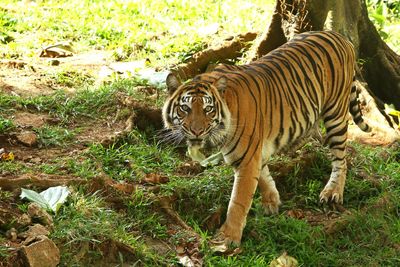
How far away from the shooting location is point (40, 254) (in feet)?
14.9

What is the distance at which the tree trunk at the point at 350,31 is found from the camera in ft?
26.7

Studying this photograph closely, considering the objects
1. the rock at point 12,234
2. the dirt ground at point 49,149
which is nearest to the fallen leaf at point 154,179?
the dirt ground at point 49,149

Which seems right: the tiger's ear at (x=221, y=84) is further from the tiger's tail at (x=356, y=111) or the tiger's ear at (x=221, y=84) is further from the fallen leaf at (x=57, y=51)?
the fallen leaf at (x=57, y=51)

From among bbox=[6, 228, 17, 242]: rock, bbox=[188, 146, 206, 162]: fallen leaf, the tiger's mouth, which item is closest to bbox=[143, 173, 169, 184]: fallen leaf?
bbox=[188, 146, 206, 162]: fallen leaf

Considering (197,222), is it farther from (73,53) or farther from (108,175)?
(73,53)

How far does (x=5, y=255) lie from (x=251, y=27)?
19.3 feet

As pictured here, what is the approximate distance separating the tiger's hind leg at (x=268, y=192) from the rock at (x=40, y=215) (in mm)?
2010

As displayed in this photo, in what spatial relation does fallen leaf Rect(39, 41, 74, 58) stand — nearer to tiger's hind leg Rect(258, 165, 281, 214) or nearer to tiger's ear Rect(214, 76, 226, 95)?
tiger's hind leg Rect(258, 165, 281, 214)

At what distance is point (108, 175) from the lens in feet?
19.8

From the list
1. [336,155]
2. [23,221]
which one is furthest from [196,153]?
[23,221]

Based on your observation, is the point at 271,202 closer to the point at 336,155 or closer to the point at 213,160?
the point at 213,160

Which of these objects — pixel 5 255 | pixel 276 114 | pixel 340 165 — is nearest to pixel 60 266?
pixel 5 255

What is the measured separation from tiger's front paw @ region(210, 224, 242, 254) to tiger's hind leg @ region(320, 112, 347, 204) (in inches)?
47.3

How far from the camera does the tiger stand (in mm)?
5605
